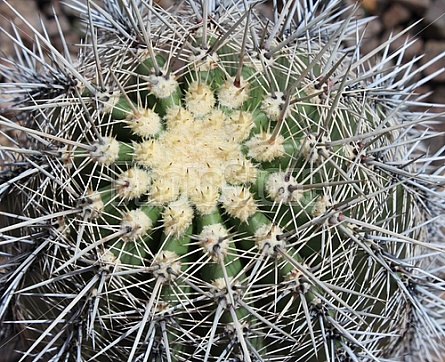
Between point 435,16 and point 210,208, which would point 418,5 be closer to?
point 435,16

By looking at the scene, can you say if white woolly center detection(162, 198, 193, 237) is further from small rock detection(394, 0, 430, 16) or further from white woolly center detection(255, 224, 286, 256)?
small rock detection(394, 0, 430, 16)

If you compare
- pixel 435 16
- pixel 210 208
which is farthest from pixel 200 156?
pixel 435 16

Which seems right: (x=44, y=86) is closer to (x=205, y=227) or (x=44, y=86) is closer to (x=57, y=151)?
(x=57, y=151)

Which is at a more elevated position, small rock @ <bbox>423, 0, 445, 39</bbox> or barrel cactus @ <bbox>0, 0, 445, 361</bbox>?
small rock @ <bbox>423, 0, 445, 39</bbox>

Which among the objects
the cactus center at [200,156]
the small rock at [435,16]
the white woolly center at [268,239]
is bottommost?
the white woolly center at [268,239]

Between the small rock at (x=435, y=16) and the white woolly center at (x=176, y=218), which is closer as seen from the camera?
the white woolly center at (x=176, y=218)

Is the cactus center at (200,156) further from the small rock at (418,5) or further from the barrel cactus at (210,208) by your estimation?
the small rock at (418,5)

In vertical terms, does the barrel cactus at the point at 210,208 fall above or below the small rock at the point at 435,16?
below

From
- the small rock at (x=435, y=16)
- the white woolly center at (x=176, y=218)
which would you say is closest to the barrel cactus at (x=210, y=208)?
the white woolly center at (x=176, y=218)

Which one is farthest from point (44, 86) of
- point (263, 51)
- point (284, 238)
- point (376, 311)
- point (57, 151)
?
point (376, 311)

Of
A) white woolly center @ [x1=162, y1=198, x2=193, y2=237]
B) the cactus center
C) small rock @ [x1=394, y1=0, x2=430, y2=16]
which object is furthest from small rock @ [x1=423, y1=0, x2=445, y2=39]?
white woolly center @ [x1=162, y1=198, x2=193, y2=237]
